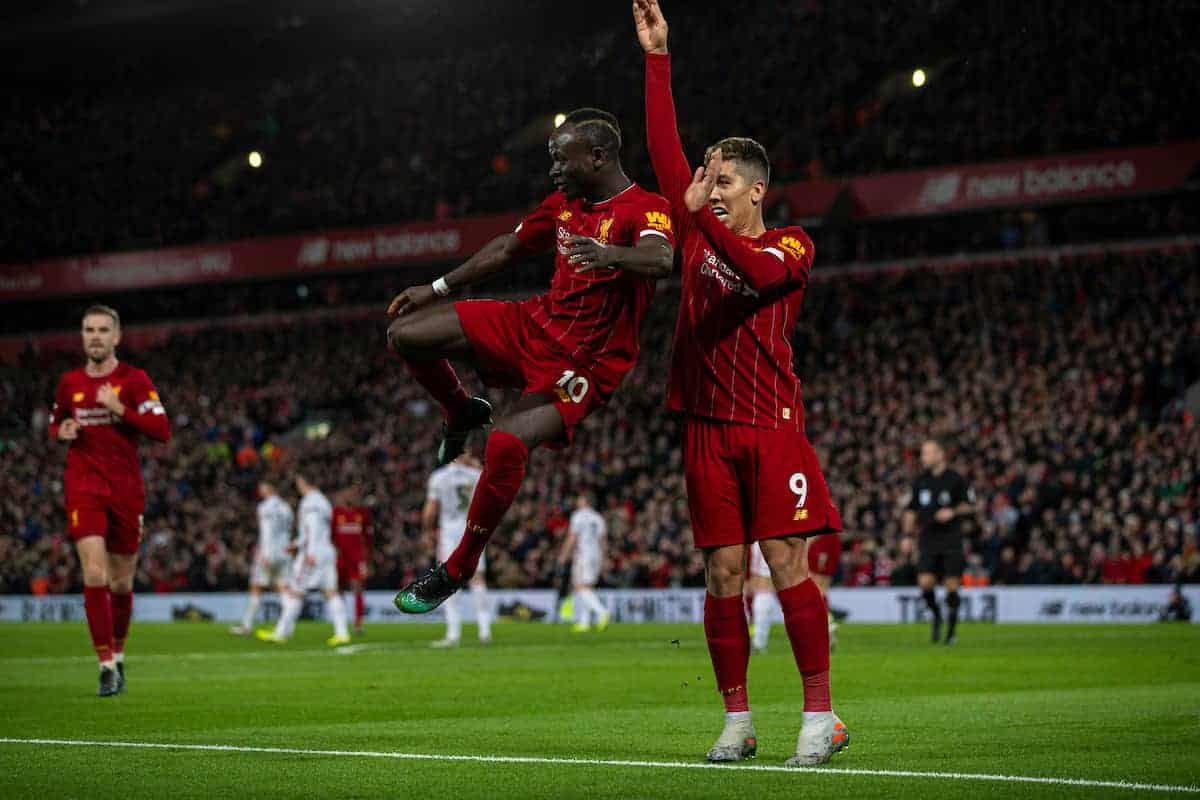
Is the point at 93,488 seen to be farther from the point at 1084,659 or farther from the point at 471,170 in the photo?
the point at 471,170

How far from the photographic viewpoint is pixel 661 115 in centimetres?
787

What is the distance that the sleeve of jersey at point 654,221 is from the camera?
7527 millimetres

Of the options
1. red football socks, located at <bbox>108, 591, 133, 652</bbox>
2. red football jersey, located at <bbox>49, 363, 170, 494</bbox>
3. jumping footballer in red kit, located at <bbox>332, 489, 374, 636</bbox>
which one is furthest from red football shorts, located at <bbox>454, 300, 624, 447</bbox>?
jumping footballer in red kit, located at <bbox>332, 489, 374, 636</bbox>

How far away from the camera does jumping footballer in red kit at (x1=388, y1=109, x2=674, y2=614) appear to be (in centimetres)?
758

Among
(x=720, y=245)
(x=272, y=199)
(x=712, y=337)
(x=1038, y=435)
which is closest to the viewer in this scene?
(x=720, y=245)

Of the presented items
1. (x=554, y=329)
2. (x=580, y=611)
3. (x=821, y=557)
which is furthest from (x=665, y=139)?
(x=580, y=611)

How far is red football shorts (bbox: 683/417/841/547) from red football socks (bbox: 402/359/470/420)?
1230 millimetres

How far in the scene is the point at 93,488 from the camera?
12484 millimetres

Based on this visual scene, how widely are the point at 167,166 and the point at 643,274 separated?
40.5 metres

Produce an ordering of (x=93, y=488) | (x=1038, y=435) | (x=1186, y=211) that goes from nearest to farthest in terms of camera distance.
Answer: (x=93, y=488) → (x=1038, y=435) → (x=1186, y=211)

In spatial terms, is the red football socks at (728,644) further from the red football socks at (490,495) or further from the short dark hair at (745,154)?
the short dark hair at (745,154)

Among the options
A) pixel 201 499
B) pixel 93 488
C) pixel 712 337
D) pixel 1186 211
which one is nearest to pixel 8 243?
pixel 201 499

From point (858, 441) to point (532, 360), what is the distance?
24.0m

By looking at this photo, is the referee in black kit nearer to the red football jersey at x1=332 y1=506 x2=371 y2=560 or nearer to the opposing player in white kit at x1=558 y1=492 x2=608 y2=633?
the opposing player in white kit at x1=558 y1=492 x2=608 y2=633
